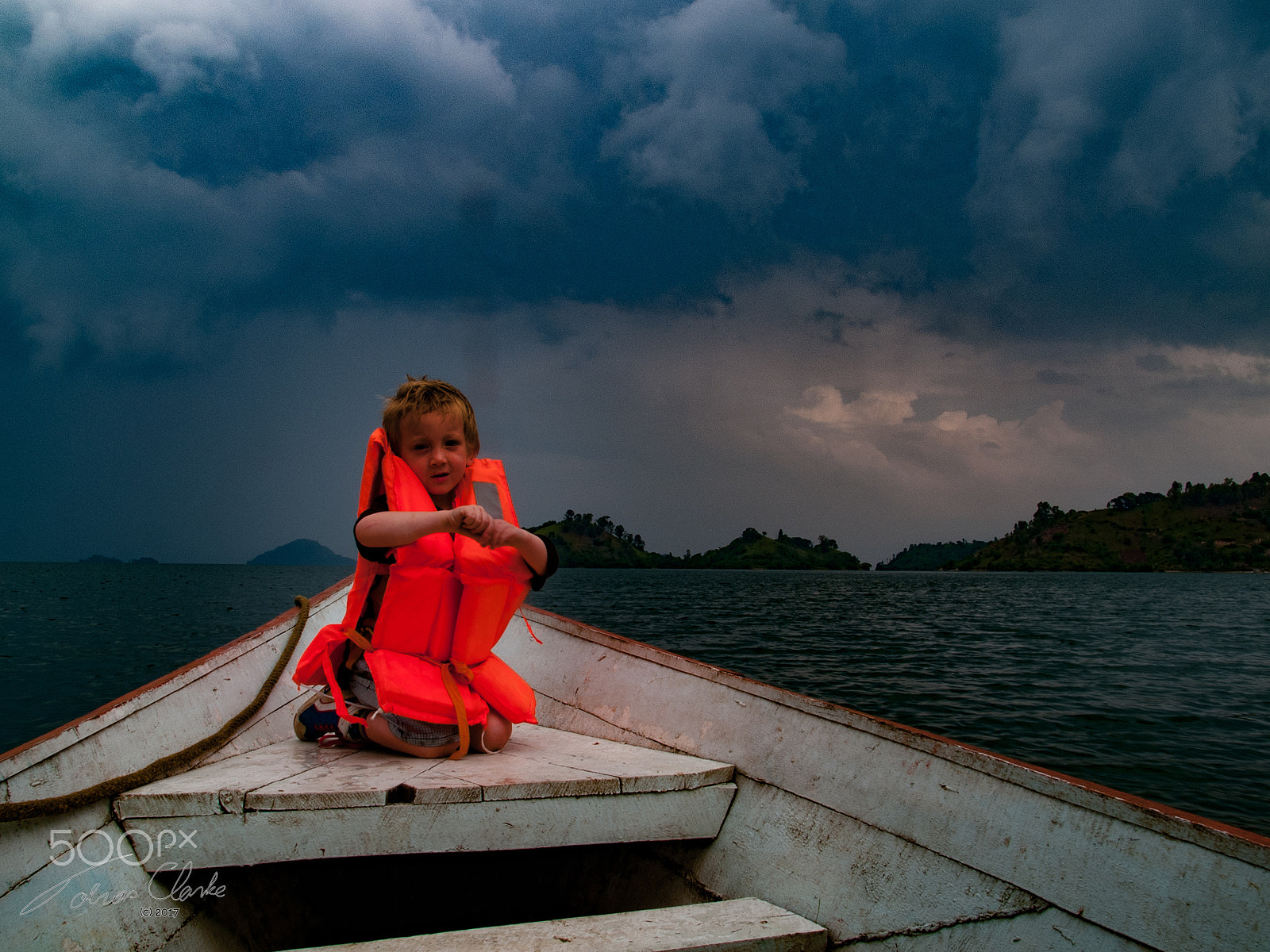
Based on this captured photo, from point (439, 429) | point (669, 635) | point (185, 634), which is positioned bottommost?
point (185, 634)

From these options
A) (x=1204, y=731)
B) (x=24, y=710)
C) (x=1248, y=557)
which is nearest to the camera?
(x=1204, y=731)

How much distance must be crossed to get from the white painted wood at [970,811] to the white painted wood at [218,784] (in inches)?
56.9

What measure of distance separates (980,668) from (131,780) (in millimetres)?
16083

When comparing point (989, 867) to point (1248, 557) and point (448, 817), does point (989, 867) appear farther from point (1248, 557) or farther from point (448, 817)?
point (1248, 557)

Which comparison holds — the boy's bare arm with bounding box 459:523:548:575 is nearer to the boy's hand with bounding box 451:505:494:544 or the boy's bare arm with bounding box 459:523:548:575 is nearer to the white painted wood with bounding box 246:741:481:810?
the boy's hand with bounding box 451:505:494:544

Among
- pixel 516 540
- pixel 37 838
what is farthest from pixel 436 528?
pixel 37 838

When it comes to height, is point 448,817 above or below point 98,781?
above

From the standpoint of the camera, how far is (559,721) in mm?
3676

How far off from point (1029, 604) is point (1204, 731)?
114 feet

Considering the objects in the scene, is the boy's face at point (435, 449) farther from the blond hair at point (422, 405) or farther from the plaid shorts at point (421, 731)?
the plaid shorts at point (421, 731)

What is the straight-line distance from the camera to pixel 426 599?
253cm

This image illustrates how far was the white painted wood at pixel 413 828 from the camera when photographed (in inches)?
77.1

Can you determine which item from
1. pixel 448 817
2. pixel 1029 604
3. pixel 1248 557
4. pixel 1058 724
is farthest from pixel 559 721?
pixel 1248 557

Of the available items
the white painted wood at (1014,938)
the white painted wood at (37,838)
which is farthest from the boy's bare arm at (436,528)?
the white painted wood at (1014,938)
